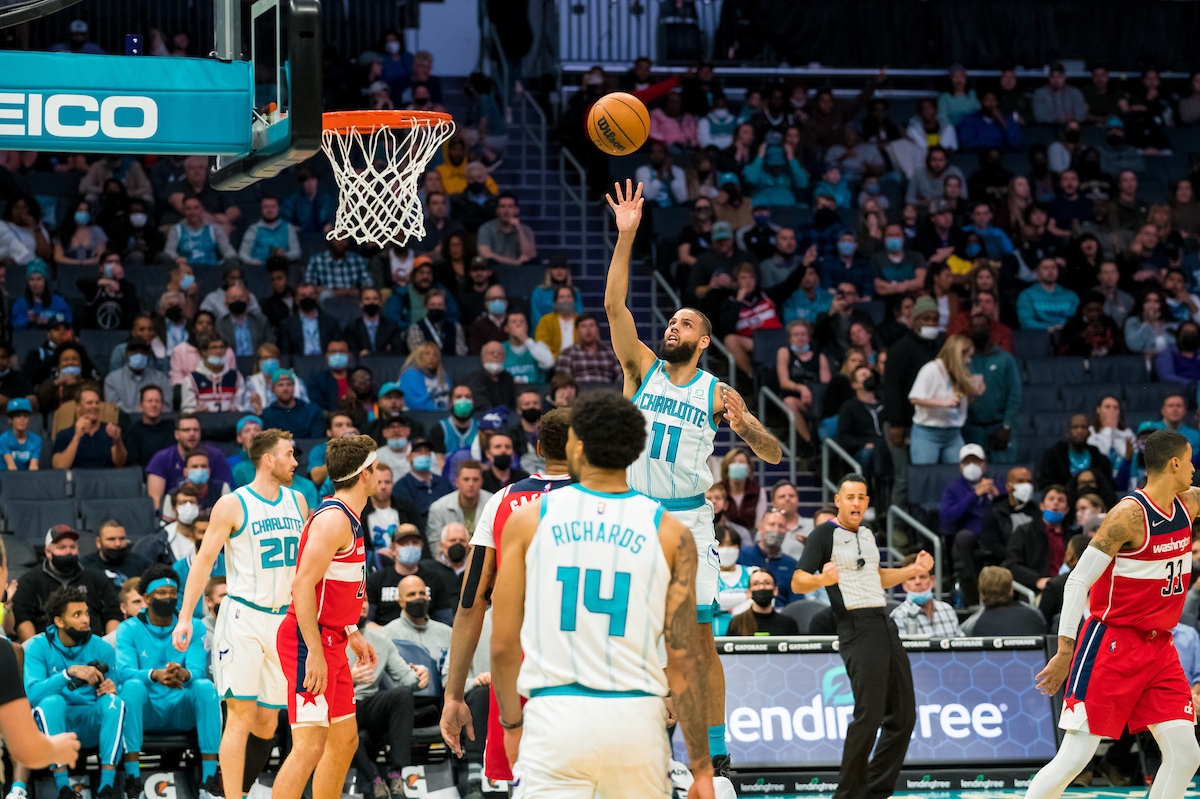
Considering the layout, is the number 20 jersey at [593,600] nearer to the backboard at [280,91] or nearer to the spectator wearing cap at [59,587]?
the backboard at [280,91]

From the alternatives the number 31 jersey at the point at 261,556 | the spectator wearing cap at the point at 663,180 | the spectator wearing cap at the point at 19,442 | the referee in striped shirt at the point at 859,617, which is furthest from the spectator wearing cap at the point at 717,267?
the number 31 jersey at the point at 261,556

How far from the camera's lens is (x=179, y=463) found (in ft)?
43.7

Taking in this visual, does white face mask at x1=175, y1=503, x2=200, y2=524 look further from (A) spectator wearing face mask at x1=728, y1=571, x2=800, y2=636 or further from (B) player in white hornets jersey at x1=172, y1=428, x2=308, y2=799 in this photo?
(A) spectator wearing face mask at x1=728, y1=571, x2=800, y2=636

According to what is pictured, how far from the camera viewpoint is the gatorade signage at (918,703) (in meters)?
11.1

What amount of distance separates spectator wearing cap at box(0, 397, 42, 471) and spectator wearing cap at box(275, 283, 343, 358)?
2.69 metres

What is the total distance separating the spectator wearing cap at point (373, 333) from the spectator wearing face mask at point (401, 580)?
3.88 meters

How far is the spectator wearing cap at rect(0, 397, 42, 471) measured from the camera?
527 inches

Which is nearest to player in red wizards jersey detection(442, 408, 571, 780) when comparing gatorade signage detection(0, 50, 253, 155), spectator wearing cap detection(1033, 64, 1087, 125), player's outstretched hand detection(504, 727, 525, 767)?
player's outstretched hand detection(504, 727, 525, 767)

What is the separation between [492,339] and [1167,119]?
433 inches

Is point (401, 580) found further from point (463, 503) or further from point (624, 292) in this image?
point (624, 292)

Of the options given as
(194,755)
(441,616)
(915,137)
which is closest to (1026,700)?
(441,616)

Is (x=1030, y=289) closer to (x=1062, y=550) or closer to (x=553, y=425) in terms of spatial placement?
(x=1062, y=550)

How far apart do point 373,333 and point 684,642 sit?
1089 cm

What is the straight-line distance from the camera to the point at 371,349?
51.0 feet
